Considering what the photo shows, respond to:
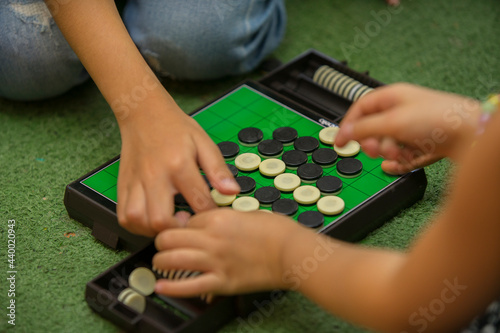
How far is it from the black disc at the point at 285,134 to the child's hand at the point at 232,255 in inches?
11.0

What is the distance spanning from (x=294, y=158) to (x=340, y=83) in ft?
0.71

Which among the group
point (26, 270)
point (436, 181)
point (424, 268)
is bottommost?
point (26, 270)

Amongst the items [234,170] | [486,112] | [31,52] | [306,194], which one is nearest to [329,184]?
[306,194]

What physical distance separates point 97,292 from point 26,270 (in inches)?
5.9

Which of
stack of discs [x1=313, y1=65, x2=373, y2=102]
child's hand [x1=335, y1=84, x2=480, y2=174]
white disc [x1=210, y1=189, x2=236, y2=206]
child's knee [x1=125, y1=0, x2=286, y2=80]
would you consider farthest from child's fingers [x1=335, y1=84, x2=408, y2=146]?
child's knee [x1=125, y1=0, x2=286, y2=80]

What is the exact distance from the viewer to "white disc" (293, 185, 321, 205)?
2.89ft

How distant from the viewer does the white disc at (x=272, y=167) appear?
3.08 ft

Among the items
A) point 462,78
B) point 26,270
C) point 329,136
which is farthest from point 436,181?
point 26,270

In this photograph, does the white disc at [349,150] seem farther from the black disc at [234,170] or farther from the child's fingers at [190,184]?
the child's fingers at [190,184]

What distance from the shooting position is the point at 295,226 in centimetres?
72

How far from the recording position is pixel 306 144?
38.6 inches

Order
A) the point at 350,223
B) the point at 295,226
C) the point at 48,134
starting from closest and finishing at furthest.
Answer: the point at 295,226 < the point at 350,223 < the point at 48,134

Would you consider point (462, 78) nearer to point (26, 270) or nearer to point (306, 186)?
point (306, 186)

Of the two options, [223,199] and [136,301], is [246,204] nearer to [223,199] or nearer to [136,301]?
[223,199]
